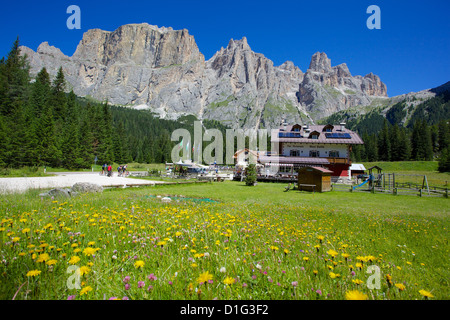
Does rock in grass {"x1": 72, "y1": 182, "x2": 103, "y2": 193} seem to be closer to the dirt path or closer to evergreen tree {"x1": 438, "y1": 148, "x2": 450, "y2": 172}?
the dirt path

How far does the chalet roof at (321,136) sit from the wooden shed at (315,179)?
2256cm

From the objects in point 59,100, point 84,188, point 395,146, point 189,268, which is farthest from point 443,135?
point 59,100

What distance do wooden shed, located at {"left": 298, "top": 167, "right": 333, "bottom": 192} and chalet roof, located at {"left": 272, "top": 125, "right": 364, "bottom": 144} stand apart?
2256 cm

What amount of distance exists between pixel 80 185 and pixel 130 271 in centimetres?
1469

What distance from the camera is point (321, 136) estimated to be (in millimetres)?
48406

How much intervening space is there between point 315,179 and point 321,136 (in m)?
26.4

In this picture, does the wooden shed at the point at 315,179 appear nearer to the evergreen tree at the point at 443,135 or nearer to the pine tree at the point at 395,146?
the pine tree at the point at 395,146

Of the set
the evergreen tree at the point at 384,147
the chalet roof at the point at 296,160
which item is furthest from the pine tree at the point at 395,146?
the chalet roof at the point at 296,160

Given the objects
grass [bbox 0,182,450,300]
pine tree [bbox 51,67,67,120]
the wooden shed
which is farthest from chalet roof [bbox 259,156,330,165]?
pine tree [bbox 51,67,67,120]

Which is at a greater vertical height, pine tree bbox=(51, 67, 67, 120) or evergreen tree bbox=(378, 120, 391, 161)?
pine tree bbox=(51, 67, 67, 120)

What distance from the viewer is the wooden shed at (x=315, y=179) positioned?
24969 mm

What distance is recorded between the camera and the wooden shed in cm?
2497
